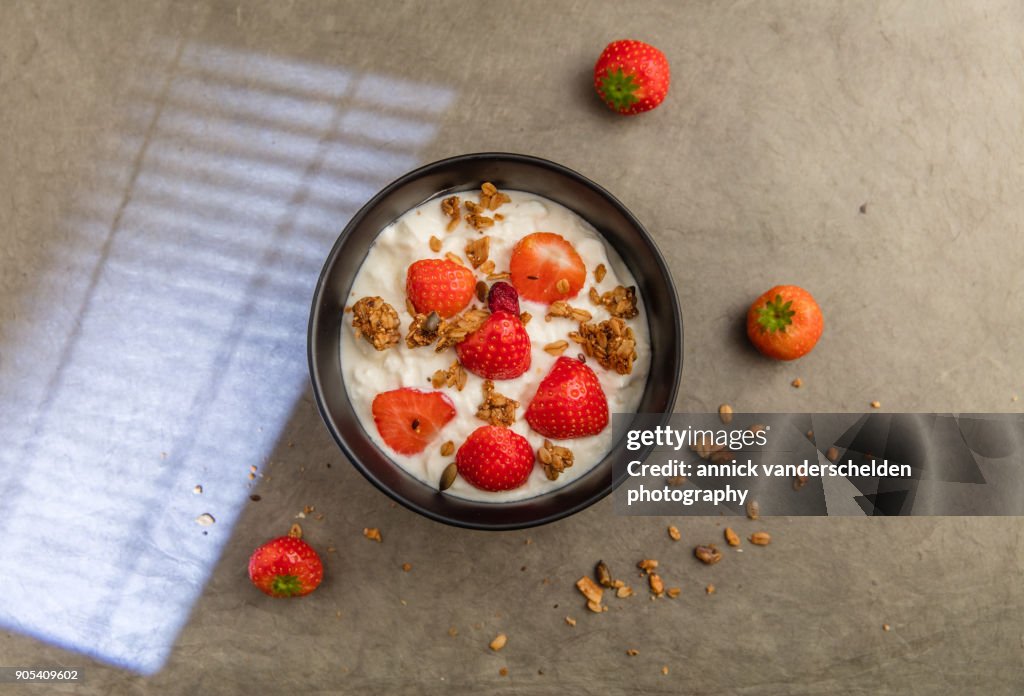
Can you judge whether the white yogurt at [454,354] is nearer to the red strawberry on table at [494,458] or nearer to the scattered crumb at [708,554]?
the red strawberry on table at [494,458]

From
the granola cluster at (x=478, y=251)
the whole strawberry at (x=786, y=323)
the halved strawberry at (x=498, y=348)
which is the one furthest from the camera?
the whole strawberry at (x=786, y=323)

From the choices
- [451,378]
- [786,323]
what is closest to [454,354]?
[451,378]

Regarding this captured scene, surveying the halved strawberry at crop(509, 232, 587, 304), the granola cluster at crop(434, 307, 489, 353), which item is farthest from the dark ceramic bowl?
the granola cluster at crop(434, 307, 489, 353)

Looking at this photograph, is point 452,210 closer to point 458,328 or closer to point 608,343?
point 458,328

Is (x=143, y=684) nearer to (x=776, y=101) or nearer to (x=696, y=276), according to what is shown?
(x=696, y=276)

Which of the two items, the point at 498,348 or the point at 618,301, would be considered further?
the point at 618,301

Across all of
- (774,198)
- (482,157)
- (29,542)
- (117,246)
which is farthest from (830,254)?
(29,542)

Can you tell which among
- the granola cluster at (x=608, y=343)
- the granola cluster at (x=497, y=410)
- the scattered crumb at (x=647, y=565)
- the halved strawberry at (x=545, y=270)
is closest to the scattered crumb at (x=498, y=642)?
the scattered crumb at (x=647, y=565)
